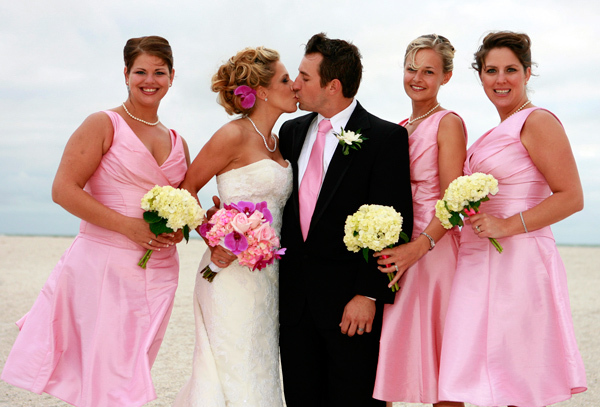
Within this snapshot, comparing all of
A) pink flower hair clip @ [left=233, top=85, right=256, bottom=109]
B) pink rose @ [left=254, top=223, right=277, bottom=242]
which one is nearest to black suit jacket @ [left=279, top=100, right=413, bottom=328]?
pink rose @ [left=254, top=223, right=277, bottom=242]

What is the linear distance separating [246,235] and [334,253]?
0.81m

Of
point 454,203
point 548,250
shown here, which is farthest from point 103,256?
point 548,250

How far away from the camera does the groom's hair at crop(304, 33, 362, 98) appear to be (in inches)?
219

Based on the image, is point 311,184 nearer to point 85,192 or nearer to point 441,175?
point 441,175

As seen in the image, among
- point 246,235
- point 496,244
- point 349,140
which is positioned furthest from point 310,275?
point 496,244

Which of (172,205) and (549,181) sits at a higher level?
(549,181)

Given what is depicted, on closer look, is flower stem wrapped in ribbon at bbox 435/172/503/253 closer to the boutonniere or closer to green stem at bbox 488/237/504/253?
green stem at bbox 488/237/504/253

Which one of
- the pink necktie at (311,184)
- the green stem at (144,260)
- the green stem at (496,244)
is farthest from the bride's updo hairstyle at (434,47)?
the green stem at (144,260)

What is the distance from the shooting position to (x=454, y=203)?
4.77 metres

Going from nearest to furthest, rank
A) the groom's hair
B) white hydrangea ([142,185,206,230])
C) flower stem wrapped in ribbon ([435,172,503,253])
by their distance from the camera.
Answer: flower stem wrapped in ribbon ([435,172,503,253]), white hydrangea ([142,185,206,230]), the groom's hair

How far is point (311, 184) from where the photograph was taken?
17.9ft

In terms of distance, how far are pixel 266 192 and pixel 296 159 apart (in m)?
0.46

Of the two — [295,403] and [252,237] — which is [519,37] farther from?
[295,403]

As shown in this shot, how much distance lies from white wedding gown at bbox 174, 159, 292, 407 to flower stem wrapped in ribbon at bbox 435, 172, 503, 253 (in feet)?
4.95
